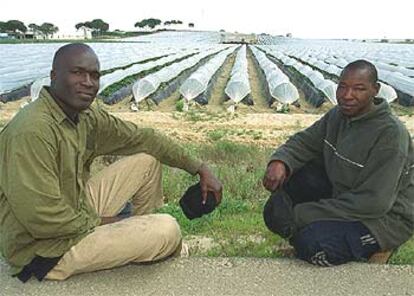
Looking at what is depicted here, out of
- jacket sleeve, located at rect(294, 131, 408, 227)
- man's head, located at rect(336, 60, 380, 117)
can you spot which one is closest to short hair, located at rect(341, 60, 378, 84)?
man's head, located at rect(336, 60, 380, 117)

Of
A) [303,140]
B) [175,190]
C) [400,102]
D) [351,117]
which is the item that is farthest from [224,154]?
[400,102]

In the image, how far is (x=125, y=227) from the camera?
2854 millimetres

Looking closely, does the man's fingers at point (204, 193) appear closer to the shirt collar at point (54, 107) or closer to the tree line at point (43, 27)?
the shirt collar at point (54, 107)

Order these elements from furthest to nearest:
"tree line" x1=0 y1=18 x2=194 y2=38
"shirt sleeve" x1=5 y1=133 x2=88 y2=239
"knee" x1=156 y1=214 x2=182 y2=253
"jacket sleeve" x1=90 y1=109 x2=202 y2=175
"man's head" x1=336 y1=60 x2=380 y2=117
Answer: "tree line" x1=0 y1=18 x2=194 y2=38, "jacket sleeve" x1=90 y1=109 x2=202 y2=175, "man's head" x1=336 y1=60 x2=380 y2=117, "knee" x1=156 y1=214 x2=182 y2=253, "shirt sleeve" x1=5 y1=133 x2=88 y2=239

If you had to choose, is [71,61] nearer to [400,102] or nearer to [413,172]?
[413,172]

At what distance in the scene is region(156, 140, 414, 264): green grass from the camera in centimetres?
354

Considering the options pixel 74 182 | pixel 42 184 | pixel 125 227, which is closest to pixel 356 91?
pixel 125 227

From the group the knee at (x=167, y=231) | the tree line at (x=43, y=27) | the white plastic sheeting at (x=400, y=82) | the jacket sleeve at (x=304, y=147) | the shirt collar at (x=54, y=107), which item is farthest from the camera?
the tree line at (x=43, y=27)

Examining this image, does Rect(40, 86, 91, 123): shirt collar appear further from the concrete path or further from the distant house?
the distant house

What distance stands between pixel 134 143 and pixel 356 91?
1323 millimetres

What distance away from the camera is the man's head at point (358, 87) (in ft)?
9.95

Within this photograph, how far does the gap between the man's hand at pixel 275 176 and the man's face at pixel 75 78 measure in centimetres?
128

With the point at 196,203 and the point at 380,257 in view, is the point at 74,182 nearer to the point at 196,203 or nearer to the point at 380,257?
the point at 196,203

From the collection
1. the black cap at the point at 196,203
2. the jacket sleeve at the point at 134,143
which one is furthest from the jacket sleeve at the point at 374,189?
the jacket sleeve at the point at 134,143
